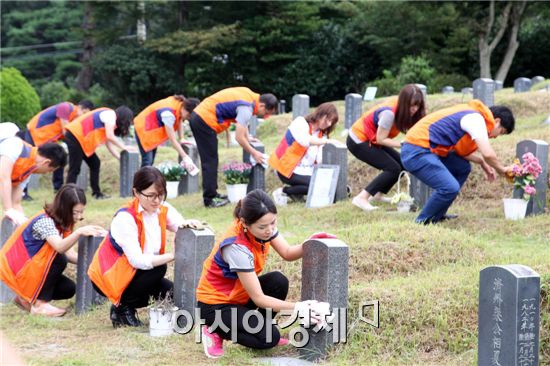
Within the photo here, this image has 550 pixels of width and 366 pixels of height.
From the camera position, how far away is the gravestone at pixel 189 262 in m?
6.01

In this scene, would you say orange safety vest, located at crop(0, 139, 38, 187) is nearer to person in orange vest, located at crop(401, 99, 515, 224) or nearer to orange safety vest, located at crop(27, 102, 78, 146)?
person in orange vest, located at crop(401, 99, 515, 224)

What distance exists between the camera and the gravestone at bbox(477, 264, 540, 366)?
439 cm

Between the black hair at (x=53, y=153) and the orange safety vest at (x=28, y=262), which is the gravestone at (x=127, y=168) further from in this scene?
the orange safety vest at (x=28, y=262)

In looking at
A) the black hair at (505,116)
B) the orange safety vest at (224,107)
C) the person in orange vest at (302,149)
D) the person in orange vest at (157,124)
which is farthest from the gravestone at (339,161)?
the person in orange vest at (157,124)

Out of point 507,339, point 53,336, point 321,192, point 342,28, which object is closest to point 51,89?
point 342,28

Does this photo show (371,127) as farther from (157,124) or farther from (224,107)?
(157,124)

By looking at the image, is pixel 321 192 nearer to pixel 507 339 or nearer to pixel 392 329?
pixel 392 329

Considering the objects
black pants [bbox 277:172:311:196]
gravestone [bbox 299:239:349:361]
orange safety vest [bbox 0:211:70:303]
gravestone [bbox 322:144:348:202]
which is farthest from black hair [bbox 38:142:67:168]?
gravestone [bbox 299:239:349:361]

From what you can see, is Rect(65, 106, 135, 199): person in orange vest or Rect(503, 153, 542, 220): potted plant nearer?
Rect(503, 153, 542, 220): potted plant

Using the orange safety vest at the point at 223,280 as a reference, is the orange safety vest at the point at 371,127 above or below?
above

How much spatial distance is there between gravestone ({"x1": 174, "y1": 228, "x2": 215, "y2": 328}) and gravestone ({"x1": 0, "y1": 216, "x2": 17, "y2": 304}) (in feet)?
A: 7.97

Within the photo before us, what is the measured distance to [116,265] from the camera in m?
6.18

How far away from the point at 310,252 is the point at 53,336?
83.8 inches

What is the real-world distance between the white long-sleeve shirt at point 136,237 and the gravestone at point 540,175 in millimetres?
3902
